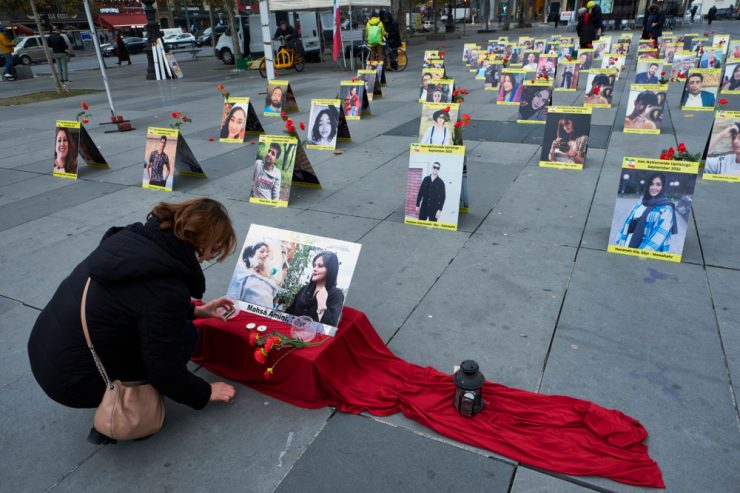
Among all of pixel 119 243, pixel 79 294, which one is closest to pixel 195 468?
pixel 79 294

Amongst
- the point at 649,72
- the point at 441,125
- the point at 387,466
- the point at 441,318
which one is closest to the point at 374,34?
the point at 649,72

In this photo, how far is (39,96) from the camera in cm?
1619

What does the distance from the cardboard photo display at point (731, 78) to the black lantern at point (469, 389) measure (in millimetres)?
12710

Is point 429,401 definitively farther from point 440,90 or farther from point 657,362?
point 440,90

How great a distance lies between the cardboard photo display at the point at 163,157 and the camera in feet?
21.4

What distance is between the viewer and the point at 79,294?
229 centimetres

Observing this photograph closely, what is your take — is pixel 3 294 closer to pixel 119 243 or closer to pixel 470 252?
pixel 119 243

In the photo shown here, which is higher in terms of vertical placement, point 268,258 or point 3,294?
point 268,258

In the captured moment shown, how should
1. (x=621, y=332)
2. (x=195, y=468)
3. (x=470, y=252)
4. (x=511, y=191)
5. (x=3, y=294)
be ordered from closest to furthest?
(x=195, y=468), (x=621, y=332), (x=3, y=294), (x=470, y=252), (x=511, y=191)

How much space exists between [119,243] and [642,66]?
12.0m
